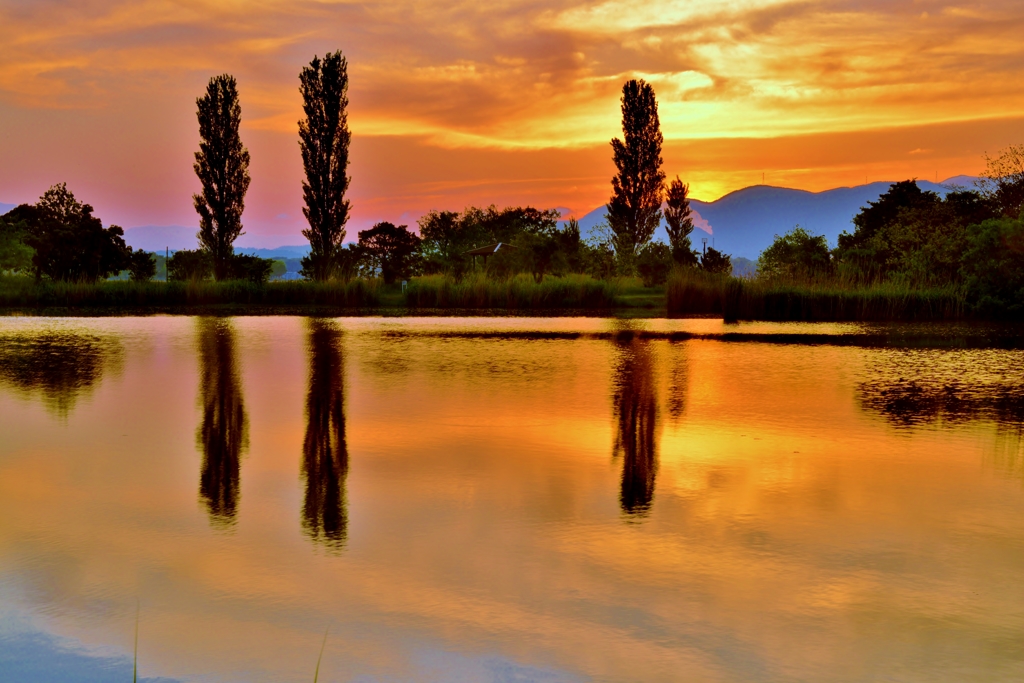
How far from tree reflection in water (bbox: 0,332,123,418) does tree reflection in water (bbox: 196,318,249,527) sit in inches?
57.5

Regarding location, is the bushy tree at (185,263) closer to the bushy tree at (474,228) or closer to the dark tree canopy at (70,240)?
the dark tree canopy at (70,240)

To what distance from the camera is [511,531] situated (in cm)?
552

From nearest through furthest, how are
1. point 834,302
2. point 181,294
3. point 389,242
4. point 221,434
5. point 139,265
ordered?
point 221,434 → point 834,302 → point 181,294 → point 139,265 → point 389,242

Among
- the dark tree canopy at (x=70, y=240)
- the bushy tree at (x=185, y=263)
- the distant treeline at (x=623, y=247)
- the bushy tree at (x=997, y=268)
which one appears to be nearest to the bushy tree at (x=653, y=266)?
the distant treeline at (x=623, y=247)

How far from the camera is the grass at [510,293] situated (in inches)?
1315

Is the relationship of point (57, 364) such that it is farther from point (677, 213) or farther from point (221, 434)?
point (677, 213)

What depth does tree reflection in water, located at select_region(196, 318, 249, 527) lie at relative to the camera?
625cm

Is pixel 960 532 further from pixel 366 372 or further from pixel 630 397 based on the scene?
pixel 366 372

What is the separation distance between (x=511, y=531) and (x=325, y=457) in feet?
8.63

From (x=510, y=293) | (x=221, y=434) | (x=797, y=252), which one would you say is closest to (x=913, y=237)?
(x=797, y=252)

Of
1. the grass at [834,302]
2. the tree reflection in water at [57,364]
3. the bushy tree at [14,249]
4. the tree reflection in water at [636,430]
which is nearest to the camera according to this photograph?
the tree reflection in water at [636,430]

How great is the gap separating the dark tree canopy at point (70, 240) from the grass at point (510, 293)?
22.4 metres

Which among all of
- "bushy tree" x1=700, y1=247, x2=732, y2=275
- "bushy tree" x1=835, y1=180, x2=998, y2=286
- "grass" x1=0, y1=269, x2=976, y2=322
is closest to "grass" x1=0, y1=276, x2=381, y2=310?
"grass" x1=0, y1=269, x2=976, y2=322

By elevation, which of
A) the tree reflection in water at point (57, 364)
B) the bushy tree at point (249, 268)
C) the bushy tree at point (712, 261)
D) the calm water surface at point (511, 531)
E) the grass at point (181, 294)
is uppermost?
the bushy tree at point (712, 261)
